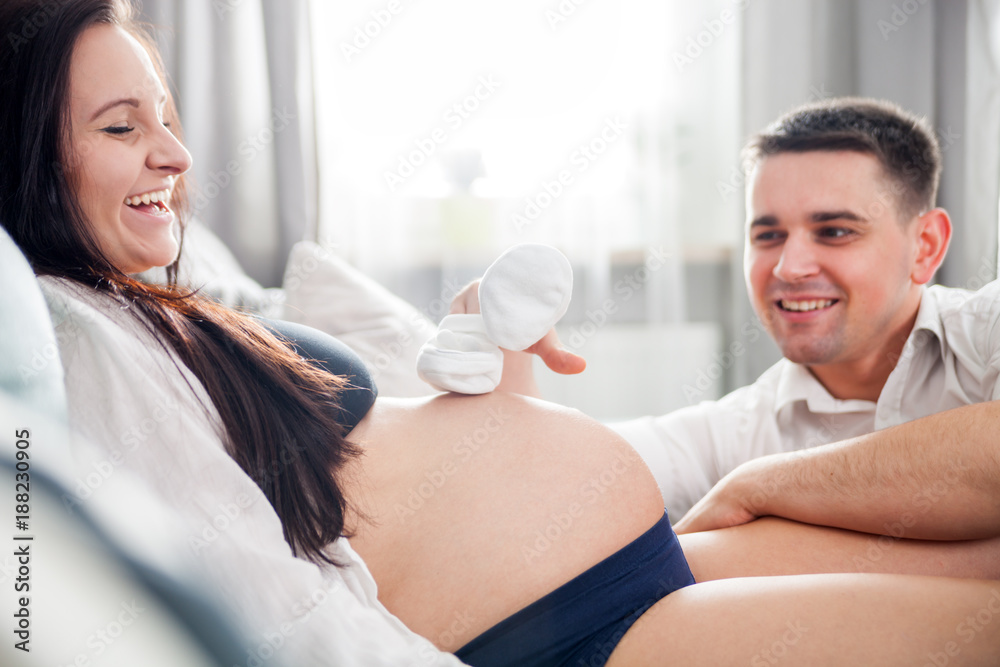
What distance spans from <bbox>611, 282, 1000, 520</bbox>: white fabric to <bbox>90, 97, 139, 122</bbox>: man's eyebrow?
0.95 m

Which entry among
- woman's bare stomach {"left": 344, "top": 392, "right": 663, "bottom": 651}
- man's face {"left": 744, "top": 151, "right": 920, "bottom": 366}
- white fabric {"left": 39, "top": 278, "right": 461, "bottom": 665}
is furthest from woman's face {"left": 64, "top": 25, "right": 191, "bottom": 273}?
man's face {"left": 744, "top": 151, "right": 920, "bottom": 366}

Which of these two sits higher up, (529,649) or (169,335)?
(169,335)

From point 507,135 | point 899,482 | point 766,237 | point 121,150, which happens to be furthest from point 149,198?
point 507,135

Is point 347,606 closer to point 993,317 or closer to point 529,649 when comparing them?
point 529,649

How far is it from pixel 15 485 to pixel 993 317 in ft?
4.10

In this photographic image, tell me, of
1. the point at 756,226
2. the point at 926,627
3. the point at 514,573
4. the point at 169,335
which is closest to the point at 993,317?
the point at 756,226

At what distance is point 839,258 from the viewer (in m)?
1.22

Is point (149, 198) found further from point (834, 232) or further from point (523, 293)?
point (834, 232)

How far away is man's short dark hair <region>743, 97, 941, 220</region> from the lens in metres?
1.25

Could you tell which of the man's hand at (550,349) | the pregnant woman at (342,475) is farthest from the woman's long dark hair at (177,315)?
the man's hand at (550,349)

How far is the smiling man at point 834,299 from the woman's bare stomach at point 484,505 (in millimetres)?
516

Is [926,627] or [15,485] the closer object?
[15,485]

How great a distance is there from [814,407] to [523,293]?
73cm

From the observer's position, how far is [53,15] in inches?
28.7
